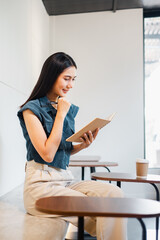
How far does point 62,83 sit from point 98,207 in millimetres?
906

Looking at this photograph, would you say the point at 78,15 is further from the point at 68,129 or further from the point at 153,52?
the point at 68,129

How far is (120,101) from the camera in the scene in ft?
14.0

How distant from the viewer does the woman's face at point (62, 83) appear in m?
1.60

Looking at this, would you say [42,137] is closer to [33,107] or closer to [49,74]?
[33,107]

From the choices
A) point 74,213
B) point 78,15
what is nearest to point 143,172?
point 74,213

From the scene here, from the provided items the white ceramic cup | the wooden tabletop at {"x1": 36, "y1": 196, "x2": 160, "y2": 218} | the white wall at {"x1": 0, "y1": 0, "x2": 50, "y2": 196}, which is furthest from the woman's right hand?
the white wall at {"x1": 0, "y1": 0, "x2": 50, "y2": 196}

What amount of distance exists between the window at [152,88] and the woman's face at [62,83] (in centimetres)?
290

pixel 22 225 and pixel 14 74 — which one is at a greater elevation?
pixel 14 74

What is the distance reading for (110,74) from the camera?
14.2 ft

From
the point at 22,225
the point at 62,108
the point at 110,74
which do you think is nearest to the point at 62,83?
the point at 62,108

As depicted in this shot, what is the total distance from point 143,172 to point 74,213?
4.18 feet

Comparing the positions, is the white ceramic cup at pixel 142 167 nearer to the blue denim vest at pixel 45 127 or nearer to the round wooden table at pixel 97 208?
the blue denim vest at pixel 45 127

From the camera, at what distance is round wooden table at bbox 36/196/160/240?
31.9 inches

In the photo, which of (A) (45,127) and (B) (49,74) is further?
(B) (49,74)
